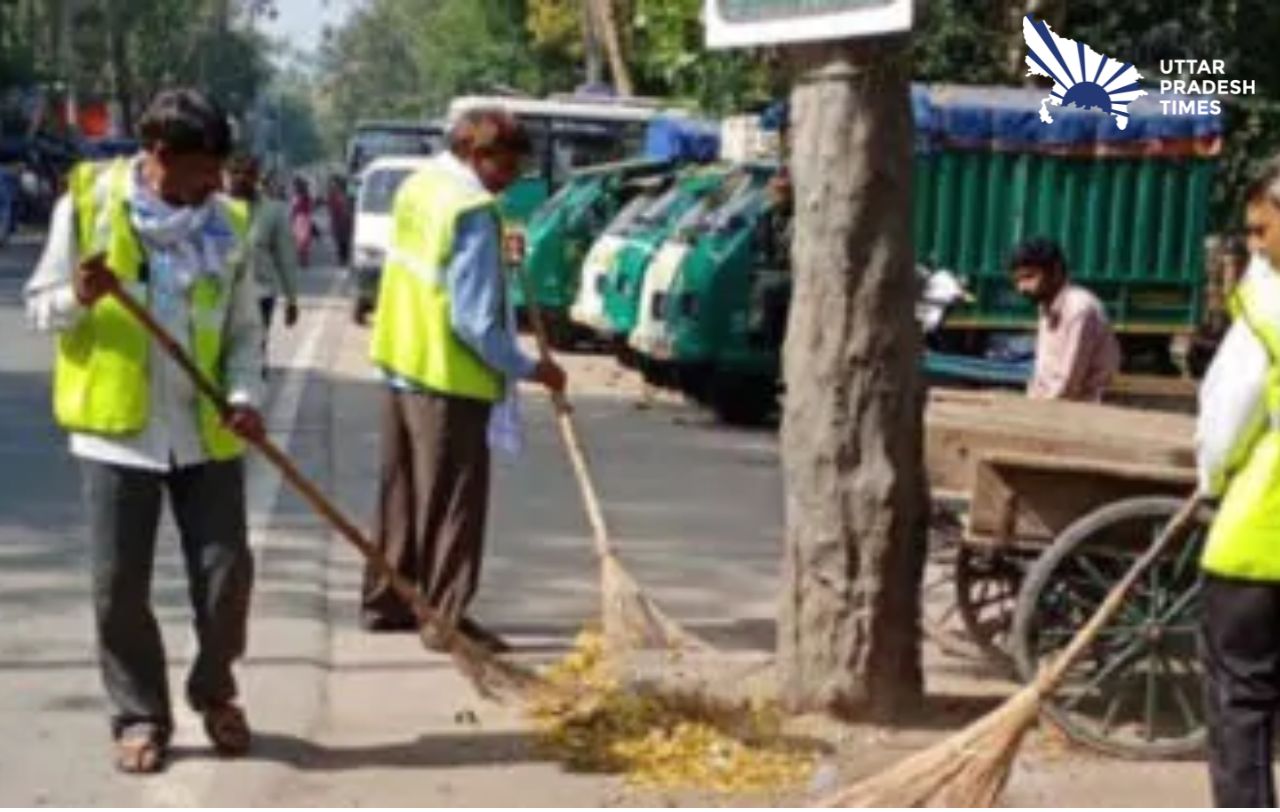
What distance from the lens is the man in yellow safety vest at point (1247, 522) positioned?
16.5 ft

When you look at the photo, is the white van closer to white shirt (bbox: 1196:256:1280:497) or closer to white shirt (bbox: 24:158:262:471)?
white shirt (bbox: 24:158:262:471)

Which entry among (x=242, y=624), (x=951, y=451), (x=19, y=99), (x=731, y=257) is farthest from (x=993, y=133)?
(x=19, y=99)

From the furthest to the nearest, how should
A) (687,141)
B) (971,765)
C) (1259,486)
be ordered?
(687,141) < (971,765) < (1259,486)

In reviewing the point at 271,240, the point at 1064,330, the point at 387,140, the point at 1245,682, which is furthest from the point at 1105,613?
the point at 387,140

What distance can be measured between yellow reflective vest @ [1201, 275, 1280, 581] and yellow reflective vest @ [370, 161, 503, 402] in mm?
3251

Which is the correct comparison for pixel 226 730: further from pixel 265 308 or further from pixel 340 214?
pixel 340 214

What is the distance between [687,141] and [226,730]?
16353 millimetres

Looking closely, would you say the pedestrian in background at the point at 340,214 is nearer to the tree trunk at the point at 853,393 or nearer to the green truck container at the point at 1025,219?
the green truck container at the point at 1025,219

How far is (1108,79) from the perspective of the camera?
18516 mm

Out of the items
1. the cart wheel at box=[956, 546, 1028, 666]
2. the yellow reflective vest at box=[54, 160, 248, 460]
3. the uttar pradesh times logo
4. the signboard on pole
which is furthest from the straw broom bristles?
the uttar pradesh times logo

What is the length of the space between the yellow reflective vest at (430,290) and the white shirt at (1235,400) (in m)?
3.16

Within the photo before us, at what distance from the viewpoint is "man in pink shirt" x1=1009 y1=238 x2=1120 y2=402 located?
8.81m

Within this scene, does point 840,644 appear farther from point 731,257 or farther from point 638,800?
point 731,257

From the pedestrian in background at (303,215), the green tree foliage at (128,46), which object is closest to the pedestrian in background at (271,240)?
the pedestrian in background at (303,215)
